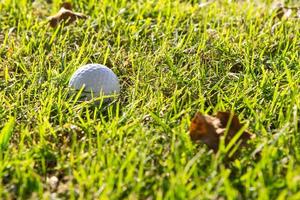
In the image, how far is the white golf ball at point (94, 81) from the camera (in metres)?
2.65

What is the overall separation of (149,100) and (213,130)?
0.51 meters

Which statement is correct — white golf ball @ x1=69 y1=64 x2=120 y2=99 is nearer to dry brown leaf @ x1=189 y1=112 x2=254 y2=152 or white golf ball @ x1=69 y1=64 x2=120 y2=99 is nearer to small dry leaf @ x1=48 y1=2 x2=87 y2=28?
dry brown leaf @ x1=189 y1=112 x2=254 y2=152

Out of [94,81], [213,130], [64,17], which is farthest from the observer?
[64,17]

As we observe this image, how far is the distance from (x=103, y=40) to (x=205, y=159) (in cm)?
140

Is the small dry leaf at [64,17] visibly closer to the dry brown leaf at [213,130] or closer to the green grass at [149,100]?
the green grass at [149,100]

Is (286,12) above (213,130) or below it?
above

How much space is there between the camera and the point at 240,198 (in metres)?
1.98

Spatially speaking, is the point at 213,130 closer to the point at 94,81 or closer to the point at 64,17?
the point at 94,81

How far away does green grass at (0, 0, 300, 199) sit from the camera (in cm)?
208

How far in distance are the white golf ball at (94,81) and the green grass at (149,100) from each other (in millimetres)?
64

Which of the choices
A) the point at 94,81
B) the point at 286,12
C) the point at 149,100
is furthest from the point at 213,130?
the point at 286,12

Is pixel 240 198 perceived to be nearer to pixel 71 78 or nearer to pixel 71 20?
pixel 71 78

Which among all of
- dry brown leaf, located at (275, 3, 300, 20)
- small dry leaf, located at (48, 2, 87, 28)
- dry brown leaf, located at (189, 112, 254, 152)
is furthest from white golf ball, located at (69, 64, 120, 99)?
dry brown leaf, located at (275, 3, 300, 20)

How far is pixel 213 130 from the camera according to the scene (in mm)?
2256
